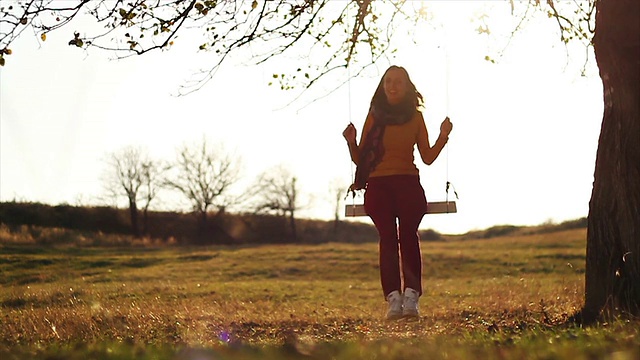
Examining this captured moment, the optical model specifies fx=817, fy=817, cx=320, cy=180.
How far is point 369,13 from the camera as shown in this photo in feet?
45.5

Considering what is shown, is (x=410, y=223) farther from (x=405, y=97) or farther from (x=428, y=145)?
(x=405, y=97)

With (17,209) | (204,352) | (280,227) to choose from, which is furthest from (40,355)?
(280,227)

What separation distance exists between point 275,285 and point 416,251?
17.3 meters

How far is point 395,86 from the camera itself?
355 inches

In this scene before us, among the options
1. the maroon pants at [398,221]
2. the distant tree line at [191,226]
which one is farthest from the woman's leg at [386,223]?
the distant tree line at [191,226]

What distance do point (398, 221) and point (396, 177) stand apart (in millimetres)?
526

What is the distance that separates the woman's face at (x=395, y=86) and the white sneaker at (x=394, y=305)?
2.10 m

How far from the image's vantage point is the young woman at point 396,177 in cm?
880

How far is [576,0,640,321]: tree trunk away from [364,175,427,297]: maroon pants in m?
1.97

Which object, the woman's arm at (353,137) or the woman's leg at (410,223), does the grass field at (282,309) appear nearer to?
the woman's leg at (410,223)

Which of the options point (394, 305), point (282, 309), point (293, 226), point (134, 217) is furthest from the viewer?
point (293, 226)

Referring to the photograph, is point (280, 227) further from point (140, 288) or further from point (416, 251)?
point (416, 251)

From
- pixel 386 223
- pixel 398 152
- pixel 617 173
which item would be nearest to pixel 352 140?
pixel 398 152

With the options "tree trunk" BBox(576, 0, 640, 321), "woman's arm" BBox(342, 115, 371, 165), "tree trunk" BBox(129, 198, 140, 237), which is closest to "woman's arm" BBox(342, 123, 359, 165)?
"woman's arm" BBox(342, 115, 371, 165)
